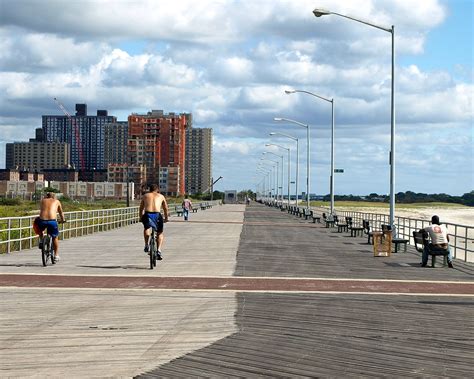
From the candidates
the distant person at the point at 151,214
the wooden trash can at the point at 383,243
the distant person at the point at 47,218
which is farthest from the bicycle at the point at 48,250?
the wooden trash can at the point at 383,243

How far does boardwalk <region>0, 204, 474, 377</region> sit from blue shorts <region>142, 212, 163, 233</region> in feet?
3.22

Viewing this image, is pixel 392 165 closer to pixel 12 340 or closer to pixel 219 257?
pixel 219 257

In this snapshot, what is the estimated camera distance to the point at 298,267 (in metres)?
21.3

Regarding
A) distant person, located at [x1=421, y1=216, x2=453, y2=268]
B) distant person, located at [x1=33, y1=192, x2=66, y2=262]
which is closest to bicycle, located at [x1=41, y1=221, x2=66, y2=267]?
distant person, located at [x1=33, y1=192, x2=66, y2=262]

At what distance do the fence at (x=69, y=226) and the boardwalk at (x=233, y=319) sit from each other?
4.07 metres

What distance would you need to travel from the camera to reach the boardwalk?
344 inches

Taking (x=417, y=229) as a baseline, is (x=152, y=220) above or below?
above

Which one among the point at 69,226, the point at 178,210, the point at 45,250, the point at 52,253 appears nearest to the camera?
the point at 45,250

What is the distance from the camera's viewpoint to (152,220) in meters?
19.5

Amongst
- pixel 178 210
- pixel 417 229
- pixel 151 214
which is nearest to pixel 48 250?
pixel 151 214

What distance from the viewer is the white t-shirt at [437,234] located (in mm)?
22375

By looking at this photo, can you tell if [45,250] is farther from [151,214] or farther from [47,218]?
[151,214]

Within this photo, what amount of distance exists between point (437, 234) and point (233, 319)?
11.7 meters

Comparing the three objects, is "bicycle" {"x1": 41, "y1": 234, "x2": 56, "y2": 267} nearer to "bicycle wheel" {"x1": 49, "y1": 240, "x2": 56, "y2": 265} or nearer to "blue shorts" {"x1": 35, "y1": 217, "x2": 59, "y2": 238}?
"bicycle wheel" {"x1": 49, "y1": 240, "x2": 56, "y2": 265}
